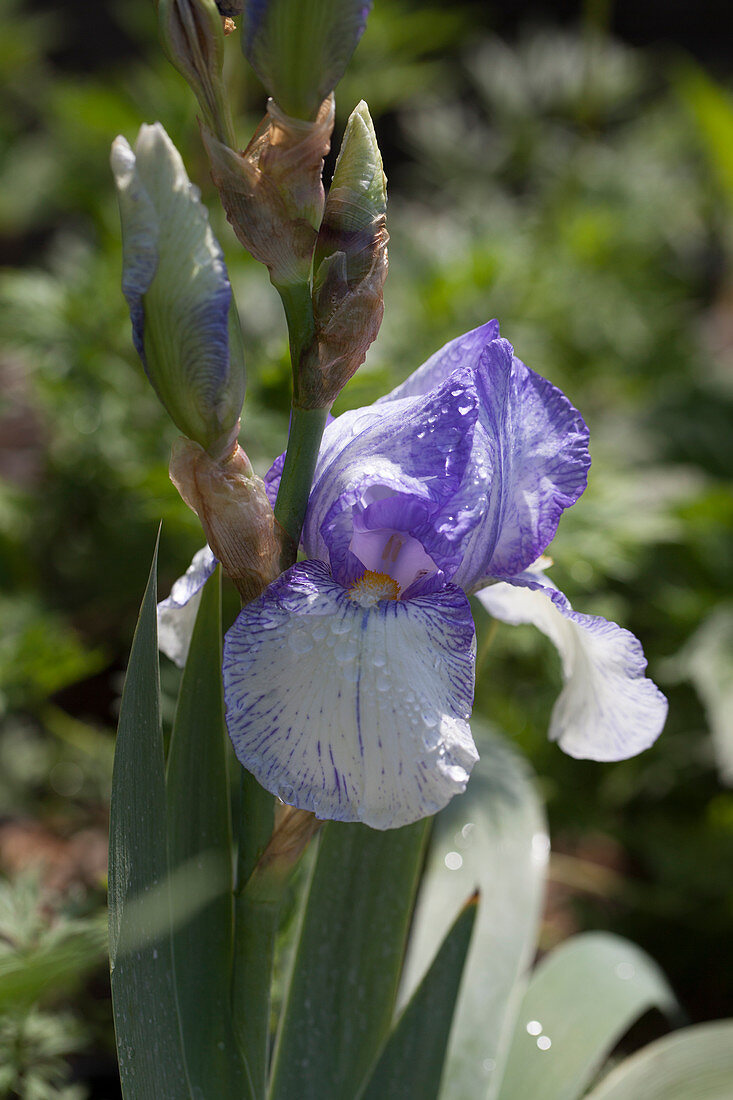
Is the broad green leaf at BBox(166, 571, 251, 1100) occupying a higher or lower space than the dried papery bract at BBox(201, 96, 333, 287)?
lower

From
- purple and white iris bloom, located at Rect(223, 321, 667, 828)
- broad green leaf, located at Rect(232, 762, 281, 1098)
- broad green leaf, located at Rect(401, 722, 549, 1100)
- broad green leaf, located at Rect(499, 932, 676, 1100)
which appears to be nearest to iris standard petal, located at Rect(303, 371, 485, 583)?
purple and white iris bloom, located at Rect(223, 321, 667, 828)

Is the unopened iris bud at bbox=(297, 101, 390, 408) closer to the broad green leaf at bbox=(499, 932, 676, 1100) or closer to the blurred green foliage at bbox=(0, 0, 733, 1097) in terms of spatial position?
the blurred green foliage at bbox=(0, 0, 733, 1097)

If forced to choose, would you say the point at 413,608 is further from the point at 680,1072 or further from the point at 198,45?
the point at 680,1072

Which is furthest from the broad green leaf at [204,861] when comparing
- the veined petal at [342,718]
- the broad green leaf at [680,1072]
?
the broad green leaf at [680,1072]

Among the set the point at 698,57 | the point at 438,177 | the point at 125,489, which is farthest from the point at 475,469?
the point at 698,57

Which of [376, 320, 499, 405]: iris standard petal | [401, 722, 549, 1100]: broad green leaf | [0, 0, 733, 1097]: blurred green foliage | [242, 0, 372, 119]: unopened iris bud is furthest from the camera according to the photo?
[0, 0, 733, 1097]: blurred green foliage

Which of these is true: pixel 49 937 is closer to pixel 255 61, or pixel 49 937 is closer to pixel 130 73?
pixel 255 61
